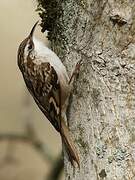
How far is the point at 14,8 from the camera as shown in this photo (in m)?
6.96

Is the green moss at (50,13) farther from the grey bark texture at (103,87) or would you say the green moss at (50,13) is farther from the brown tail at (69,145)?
the brown tail at (69,145)

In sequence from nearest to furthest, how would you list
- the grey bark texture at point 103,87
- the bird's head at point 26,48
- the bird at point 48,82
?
the grey bark texture at point 103,87 < the bird at point 48,82 < the bird's head at point 26,48

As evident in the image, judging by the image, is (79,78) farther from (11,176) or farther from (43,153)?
(11,176)

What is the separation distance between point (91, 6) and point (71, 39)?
0.46 feet

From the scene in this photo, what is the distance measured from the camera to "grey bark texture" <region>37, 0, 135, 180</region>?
191 cm

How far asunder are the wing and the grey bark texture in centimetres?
32

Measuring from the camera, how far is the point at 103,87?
6.46 feet

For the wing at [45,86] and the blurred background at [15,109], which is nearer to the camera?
the wing at [45,86]

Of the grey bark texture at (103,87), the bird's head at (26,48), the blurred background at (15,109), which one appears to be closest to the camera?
the grey bark texture at (103,87)

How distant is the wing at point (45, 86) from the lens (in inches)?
95.7

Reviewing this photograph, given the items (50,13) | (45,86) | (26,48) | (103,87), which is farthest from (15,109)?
(103,87)

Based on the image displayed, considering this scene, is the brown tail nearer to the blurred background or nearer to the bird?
the bird

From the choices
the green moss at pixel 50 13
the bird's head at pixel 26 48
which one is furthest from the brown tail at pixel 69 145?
the bird's head at pixel 26 48

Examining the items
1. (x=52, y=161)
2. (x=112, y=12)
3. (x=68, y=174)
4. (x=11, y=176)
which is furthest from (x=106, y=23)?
(x=11, y=176)
